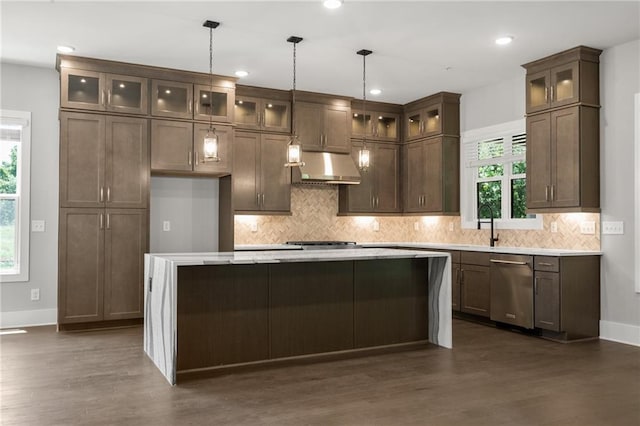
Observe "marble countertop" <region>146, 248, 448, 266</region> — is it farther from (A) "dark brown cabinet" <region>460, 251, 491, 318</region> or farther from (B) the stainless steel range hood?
(B) the stainless steel range hood

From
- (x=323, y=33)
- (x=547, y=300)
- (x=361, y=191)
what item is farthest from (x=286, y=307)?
(x=361, y=191)

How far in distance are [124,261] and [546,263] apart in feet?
14.5

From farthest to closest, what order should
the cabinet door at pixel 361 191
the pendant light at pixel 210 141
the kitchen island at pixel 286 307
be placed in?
the cabinet door at pixel 361 191, the pendant light at pixel 210 141, the kitchen island at pixel 286 307

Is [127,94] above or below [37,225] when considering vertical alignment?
above

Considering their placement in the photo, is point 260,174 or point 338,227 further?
point 338,227

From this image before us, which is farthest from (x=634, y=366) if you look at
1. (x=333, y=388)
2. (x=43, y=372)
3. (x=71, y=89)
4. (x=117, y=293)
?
(x=71, y=89)

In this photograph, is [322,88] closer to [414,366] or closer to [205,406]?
[414,366]

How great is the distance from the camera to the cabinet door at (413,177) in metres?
7.64

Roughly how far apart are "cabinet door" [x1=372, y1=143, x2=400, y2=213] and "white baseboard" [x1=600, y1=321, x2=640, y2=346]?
333 cm

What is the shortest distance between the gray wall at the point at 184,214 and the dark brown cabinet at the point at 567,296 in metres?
3.89

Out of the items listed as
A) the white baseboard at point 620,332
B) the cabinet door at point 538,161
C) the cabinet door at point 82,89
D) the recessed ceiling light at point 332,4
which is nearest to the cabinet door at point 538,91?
the cabinet door at point 538,161

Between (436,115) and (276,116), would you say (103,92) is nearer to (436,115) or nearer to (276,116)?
(276,116)

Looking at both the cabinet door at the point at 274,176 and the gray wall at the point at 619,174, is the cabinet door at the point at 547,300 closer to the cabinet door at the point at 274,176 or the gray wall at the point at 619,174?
the gray wall at the point at 619,174

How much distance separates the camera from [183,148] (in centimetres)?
621
